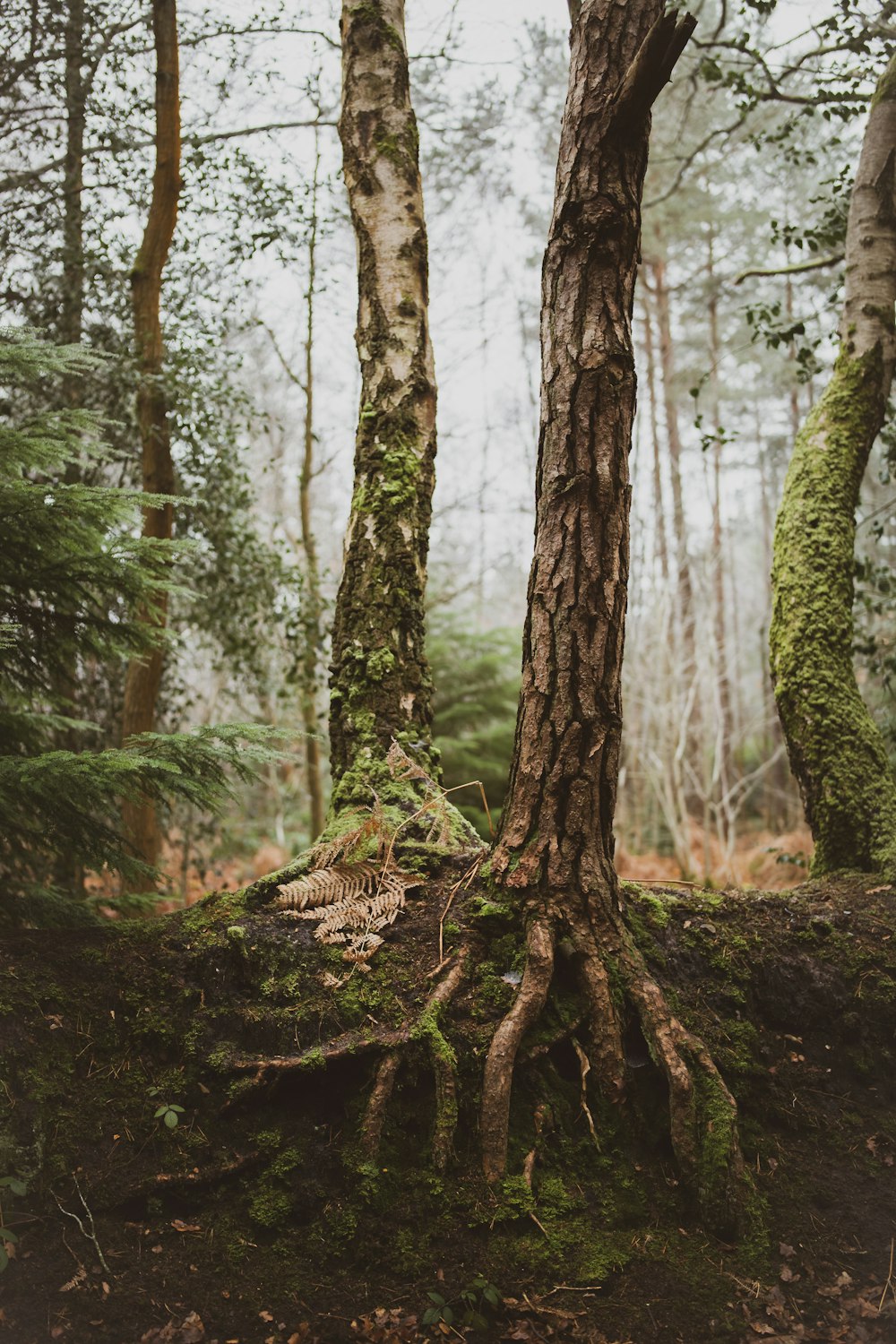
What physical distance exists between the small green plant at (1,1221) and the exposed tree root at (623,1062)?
125cm

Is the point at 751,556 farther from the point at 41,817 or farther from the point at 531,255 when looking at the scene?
the point at 41,817

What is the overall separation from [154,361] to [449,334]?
775 cm

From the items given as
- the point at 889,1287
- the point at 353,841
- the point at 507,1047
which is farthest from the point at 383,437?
the point at 889,1287

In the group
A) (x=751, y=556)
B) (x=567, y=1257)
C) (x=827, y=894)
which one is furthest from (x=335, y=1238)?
(x=751, y=556)

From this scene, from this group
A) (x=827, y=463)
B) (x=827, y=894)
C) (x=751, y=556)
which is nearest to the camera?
(x=827, y=894)

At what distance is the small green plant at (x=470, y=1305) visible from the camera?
200 cm

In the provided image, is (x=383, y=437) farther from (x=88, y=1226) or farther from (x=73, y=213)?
(x=73, y=213)

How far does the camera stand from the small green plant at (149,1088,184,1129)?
231 centimetres

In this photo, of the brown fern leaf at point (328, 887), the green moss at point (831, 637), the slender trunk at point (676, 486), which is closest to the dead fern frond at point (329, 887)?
the brown fern leaf at point (328, 887)

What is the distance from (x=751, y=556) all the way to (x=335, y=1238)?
40.9m

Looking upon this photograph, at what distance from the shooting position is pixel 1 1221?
207cm

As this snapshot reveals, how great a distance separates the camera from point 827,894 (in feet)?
11.2

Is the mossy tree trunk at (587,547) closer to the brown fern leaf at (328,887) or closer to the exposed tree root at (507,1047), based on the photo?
the exposed tree root at (507,1047)

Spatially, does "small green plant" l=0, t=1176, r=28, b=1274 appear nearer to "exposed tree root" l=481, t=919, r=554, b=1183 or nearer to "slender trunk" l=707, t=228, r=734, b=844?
"exposed tree root" l=481, t=919, r=554, b=1183
